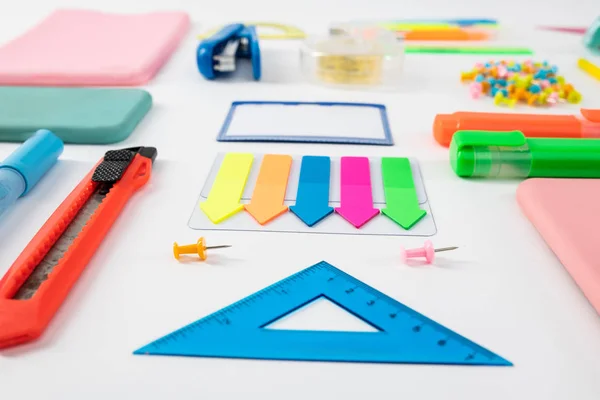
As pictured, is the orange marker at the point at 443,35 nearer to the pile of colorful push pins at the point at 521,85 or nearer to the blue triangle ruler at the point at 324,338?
the pile of colorful push pins at the point at 521,85

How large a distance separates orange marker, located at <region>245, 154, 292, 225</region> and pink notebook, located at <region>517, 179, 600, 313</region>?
0.88 feet

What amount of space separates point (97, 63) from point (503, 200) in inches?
29.4

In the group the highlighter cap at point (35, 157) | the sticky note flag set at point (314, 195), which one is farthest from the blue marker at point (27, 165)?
the sticky note flag set at point (314, 195)

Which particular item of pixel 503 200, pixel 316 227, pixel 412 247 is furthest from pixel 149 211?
pixel 503 200

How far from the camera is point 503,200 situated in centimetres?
63

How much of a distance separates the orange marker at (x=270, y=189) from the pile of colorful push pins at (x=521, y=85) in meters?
0.41

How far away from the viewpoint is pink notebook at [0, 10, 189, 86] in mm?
924

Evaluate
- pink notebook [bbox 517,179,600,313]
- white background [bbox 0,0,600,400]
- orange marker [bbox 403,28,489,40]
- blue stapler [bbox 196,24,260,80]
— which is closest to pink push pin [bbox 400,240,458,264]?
white background [bbox 0,0,600,400]

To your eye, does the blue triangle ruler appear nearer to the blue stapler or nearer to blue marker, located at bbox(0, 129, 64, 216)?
blue marker, located at bbox(0, 129, 64, 216)

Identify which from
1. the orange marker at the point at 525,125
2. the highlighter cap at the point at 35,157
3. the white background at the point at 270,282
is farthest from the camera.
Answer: the orange marker at the point at 525,125

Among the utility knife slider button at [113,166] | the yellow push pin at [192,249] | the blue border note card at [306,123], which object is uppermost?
the utility knife slider button at [113,166]

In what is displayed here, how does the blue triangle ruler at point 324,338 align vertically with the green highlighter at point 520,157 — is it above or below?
below

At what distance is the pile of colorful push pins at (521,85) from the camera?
89 cm

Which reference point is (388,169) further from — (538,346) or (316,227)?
(538,346)
